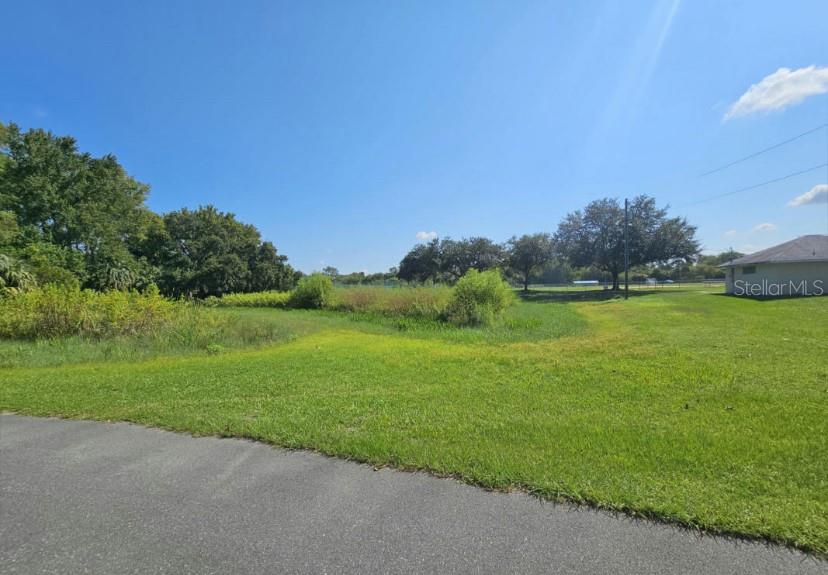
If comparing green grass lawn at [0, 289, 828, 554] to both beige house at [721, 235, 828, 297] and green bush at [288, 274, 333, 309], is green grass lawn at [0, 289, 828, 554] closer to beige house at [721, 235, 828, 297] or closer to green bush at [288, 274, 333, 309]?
green bush at [288, 274, 333, 309]

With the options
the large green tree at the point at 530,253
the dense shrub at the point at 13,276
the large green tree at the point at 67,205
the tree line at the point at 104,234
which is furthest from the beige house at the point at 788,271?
the large green tree at the point at 67,205

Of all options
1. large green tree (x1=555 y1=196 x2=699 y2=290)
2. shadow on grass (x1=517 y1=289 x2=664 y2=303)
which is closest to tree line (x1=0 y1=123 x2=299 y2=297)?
shadow on grass (x1=517 y1=289 x2=664 y2=303)

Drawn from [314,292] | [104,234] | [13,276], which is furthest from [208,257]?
[13,276]

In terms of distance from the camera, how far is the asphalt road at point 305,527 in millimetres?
1862

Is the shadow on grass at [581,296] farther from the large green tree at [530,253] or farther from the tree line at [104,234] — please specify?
the tree line at [104,234]

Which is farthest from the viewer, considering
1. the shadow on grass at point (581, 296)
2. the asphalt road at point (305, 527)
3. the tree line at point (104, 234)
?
the shadow on grass at point (581, 296)

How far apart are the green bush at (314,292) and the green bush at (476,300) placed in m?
10.0

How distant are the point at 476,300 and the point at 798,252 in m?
23.7

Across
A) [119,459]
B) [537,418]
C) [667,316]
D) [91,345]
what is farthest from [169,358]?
[667,316]

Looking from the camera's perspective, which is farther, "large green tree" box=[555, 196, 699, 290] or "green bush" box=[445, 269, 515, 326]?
"large green tree" box=[555, 196, 699, 290]

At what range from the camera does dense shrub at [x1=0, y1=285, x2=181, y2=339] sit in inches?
353

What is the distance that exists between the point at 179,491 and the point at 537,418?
318 cm

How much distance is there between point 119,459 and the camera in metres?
3.07

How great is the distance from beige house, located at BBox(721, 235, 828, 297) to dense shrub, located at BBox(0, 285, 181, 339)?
105ft
